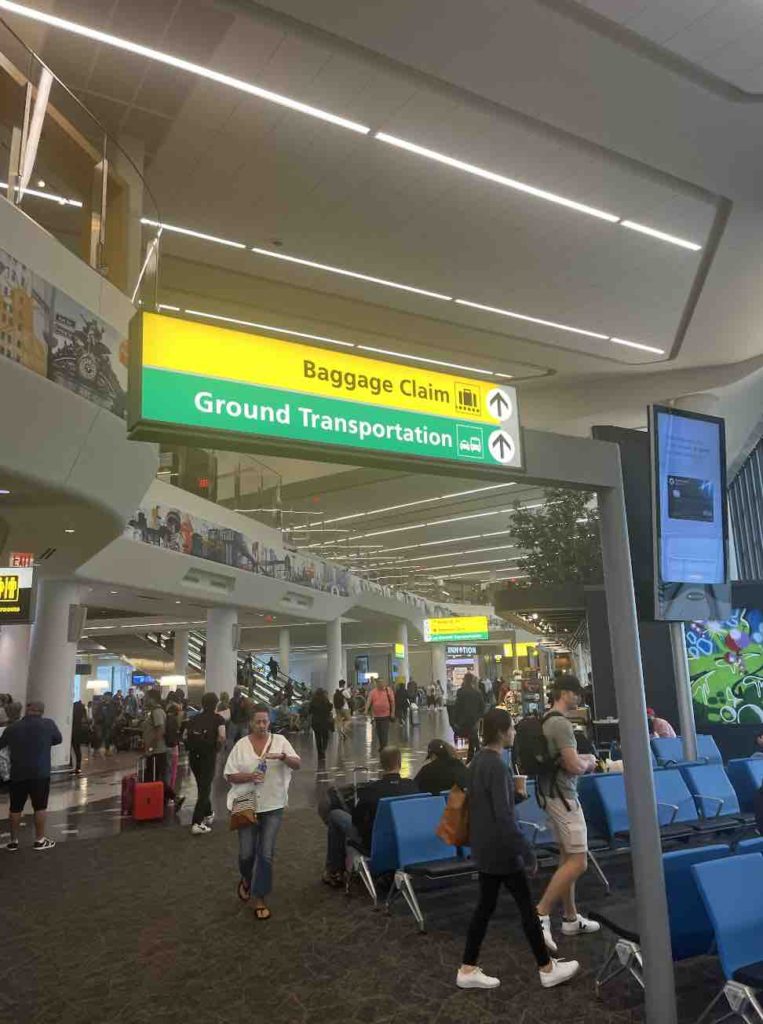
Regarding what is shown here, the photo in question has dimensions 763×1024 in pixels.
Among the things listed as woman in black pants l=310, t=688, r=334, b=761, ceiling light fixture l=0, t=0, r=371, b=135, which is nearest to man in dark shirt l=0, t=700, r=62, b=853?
ceiling light fixture l=0, t=0, r=371, b=135

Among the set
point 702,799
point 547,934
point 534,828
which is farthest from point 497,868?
point 702,799

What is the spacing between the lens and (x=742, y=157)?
8875 mm

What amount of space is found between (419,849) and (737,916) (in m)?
2.53

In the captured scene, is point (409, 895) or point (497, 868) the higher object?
point (497, 868)

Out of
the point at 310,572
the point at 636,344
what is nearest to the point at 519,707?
the point at 310,572

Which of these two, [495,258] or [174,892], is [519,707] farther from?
[174,892]

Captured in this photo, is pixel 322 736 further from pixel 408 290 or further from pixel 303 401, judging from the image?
pixel 303 401

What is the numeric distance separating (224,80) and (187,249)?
12.4ft

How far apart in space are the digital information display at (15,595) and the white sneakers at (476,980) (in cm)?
836

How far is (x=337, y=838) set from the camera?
6.01 m

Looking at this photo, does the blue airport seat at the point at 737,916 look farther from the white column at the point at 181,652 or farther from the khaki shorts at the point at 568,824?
the white column at the point at 181,652

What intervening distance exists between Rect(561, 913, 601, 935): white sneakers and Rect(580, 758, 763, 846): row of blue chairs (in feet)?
2.99

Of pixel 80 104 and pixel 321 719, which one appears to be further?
pixel 321 719

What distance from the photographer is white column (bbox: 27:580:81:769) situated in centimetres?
1405
